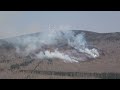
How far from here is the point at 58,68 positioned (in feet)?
34.3

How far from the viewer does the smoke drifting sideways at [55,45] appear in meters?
10.5

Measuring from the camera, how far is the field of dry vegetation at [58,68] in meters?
10.4

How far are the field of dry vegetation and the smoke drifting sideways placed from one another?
0.09 metres

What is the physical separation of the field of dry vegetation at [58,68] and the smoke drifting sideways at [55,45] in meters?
0.09

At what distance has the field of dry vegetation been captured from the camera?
10.4 m

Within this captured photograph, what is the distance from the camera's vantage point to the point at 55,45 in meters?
10.5

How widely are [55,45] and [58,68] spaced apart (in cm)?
35

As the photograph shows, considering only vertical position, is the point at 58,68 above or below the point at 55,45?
below

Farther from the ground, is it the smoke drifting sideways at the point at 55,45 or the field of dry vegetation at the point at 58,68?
the smoke drifting sideways at the point at 55,45
